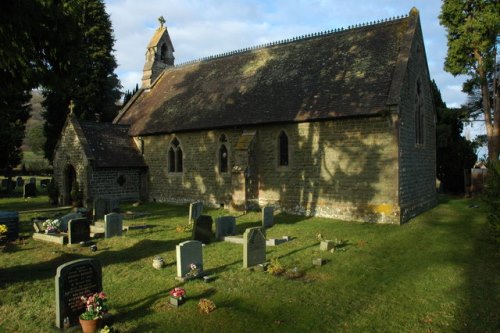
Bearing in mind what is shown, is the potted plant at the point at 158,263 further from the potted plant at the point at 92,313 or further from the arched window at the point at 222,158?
the arched window at the point at 222,158

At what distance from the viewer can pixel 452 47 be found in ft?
87.0

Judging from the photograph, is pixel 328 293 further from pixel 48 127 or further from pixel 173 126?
pixel 48 127

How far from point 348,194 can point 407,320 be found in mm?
10828

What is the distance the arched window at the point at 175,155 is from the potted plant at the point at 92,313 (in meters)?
17.6

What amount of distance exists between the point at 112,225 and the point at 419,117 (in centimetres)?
1607

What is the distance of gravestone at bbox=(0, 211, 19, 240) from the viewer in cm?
1431

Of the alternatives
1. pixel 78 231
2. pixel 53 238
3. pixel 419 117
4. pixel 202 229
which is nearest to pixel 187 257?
pixel 202 229

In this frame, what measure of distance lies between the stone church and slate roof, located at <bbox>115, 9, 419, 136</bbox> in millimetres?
74

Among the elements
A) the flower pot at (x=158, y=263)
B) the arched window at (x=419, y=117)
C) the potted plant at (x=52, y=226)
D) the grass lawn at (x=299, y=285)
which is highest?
the arched window at (x=419, y=117)

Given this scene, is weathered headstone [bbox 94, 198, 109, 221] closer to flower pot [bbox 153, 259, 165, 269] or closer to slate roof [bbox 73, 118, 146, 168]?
slate roof [bbox 73, 118, 146, 168]

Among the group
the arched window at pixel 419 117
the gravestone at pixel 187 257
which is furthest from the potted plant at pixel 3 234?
the arched window at pixel 419 117

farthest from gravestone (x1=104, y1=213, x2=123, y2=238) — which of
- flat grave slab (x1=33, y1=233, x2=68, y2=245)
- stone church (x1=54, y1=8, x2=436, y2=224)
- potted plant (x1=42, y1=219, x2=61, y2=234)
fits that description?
stone church (x1=54, y1=8, x2=436, y2=224)

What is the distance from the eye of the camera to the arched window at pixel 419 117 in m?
20.1

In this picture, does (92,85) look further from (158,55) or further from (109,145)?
(109,145)
